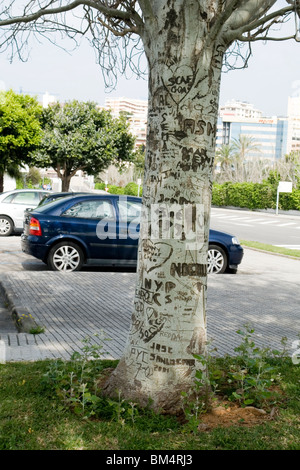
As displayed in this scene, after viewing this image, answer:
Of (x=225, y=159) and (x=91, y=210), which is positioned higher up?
(x=225, y=159)

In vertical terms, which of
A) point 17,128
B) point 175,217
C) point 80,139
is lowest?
point 175,217

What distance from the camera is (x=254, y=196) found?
50750 mm

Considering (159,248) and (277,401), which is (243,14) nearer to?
(159,248)

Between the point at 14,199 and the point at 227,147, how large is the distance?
255 ft

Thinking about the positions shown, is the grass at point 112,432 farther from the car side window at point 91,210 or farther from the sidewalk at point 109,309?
the car side window at point 91,210

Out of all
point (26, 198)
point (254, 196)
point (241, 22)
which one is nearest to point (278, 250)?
point (26, 198)

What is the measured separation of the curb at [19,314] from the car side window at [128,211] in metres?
3.29

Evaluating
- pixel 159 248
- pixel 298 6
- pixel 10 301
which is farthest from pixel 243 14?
pixel 10 301

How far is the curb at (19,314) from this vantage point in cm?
679

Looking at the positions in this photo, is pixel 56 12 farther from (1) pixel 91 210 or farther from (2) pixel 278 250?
(2) pixel 278 250

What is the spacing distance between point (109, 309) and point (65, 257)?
12.1ft

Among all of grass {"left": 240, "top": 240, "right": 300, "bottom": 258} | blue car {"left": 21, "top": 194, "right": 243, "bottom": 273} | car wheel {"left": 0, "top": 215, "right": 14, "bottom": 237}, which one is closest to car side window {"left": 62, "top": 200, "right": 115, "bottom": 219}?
blue car {"left": 21, "top": 194, "right": 243, "bottom": 273}

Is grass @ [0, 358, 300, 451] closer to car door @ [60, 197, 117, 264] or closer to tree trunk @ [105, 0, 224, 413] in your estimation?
tree trunk @ [105, 0, 224, 413]

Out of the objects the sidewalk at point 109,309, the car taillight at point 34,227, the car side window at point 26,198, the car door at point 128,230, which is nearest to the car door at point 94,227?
the car door at point 128,230
